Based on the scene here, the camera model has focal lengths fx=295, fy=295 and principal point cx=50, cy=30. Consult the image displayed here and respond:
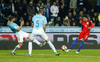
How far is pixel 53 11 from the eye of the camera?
19.5m

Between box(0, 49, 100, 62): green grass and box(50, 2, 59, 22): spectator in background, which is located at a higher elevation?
box(50, 2, 59, 22): spectator in background

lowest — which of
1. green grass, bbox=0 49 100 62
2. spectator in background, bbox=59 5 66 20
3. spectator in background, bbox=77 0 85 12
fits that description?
green grass, bbox=0 49 100 62

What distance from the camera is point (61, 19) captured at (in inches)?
778

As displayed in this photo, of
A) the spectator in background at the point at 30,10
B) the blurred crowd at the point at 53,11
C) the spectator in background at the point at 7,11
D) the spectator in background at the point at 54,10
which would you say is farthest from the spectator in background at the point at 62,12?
the spectator in background at the point at 7,11

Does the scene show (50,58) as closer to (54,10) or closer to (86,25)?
(86,25)

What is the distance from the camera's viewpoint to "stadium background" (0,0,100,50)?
1773 centimetres

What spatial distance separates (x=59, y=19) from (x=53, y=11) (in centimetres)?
96

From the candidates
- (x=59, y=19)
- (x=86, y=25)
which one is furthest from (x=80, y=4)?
(x=86, y=25)

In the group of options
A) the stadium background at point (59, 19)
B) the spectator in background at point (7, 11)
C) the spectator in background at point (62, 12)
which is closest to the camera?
the stadium background at point (59, 19)

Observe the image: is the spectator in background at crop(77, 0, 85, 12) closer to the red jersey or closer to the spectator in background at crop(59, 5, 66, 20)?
the spectator in background at crop(59, 5, 66, 20)

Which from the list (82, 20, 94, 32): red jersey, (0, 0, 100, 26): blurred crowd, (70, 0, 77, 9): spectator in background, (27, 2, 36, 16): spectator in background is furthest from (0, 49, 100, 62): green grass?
(70, 0, 77, 9): spectator in background

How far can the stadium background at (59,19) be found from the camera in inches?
698

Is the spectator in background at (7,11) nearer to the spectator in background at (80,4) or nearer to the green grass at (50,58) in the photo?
the spectator in background at (80,4)

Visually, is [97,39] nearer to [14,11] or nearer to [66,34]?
[66,34]
